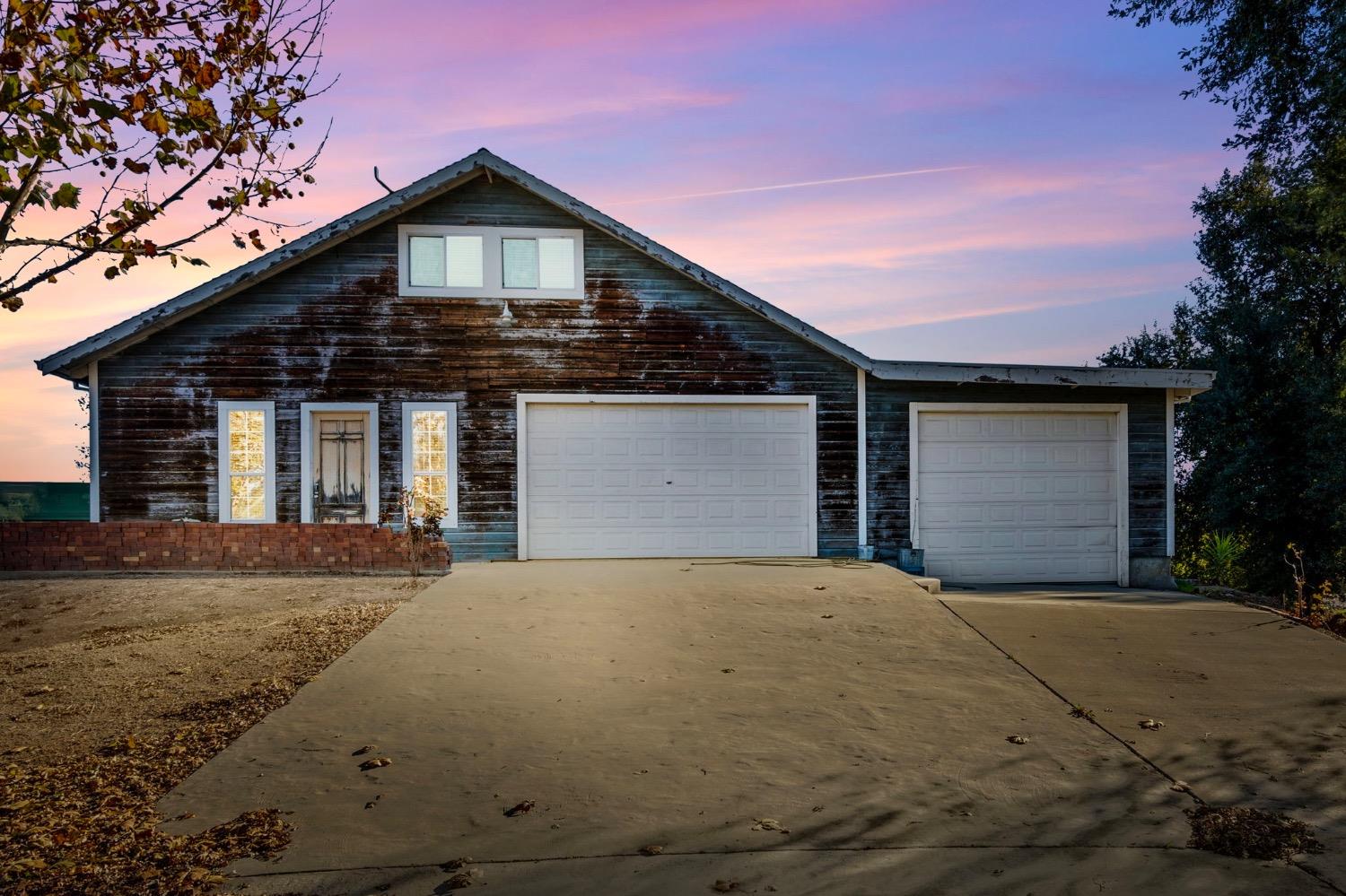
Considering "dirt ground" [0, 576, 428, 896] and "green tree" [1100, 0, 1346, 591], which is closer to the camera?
"dirt ground" [0, 576, 428, 896]

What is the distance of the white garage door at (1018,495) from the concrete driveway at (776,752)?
4095mm

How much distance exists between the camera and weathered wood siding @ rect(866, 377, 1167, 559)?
14.4 metres

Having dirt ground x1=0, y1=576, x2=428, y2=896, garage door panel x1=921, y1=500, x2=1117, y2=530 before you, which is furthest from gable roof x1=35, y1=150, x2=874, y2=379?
dirt ground x1=0, y1=576, x2=428, y2=896

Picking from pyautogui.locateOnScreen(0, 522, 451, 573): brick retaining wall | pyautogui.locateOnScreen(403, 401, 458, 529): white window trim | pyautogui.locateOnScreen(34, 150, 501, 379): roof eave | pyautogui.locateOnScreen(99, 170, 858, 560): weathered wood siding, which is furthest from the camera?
pyautogui.locateOnScreen(403, 401, 458, 529): white window trim

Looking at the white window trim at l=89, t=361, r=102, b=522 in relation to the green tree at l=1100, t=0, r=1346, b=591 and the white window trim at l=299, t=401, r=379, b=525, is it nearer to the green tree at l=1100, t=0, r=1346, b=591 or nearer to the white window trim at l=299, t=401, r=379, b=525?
Result: the white window trim at l=299, t=401, r=379, b=525

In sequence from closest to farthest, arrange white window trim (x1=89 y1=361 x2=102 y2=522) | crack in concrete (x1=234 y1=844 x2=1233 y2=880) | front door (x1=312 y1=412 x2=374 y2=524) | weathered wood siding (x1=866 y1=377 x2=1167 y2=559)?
1. crack in concrete (x1=234 y1=844 x2=1233 y2=880)
2. white window trim (x1=89 y1=361 x2=102 y2=522)
3. front door (x1=312 y1=412 x2=374 y2=524)
4. weathered wood siding (x1=866 y1=377 x2=1167 y2=559)

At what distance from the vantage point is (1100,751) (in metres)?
6.20

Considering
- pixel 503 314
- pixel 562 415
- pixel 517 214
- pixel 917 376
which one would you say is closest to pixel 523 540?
pixel 562 415

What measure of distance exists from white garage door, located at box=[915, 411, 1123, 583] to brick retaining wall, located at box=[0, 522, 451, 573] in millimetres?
7807

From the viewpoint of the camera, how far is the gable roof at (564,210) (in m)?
13.1

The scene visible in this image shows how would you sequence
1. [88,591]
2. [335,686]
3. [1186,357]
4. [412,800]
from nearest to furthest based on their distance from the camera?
1. [412,800]
2. [335,686]
3. [88,591]
4. [1186,357]

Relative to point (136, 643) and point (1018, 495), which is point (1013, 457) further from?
point (136, 643)

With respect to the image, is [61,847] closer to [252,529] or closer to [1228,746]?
[1228,746]

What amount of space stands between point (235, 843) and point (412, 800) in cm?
90
